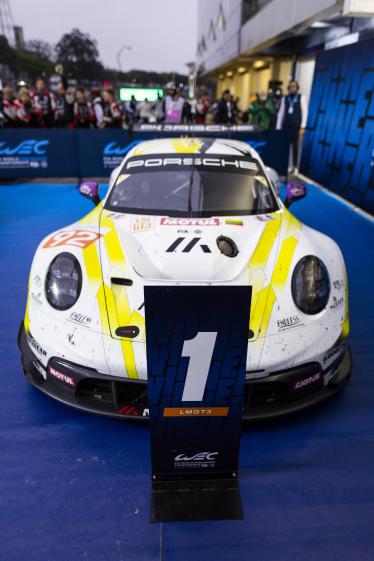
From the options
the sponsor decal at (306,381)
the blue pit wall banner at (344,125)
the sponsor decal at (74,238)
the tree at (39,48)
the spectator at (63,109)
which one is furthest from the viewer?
the tree at (39,48)

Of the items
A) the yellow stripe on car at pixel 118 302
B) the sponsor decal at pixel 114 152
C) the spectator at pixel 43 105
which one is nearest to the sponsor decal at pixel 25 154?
the sponsor decal at pixel 114 152

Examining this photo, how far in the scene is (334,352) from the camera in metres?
2.03

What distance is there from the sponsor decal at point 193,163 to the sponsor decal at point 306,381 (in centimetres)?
167

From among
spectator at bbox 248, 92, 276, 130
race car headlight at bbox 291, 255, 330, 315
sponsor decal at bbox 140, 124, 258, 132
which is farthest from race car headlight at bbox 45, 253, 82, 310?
spectator at bbox 248, 92, 276, 130

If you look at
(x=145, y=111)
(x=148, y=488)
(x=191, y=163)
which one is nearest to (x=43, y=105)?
(x=145, y=111)

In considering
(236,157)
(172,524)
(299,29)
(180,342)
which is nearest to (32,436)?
(172,524)

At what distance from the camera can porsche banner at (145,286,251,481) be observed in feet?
4.36

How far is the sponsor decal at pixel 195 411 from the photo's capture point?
1.53 meters

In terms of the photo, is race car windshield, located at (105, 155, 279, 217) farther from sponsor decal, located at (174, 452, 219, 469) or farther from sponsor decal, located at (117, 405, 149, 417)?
sponsor decal, located at (174, 452, 219, 469)

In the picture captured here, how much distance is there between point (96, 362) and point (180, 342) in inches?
23.6

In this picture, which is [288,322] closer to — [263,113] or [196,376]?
[196,376]

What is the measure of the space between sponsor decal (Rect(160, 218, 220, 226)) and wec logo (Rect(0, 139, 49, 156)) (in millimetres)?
6115

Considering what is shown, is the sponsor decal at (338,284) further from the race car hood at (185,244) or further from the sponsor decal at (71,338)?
the sponsor decal at (71,338)

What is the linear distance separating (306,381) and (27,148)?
738 centimetres
